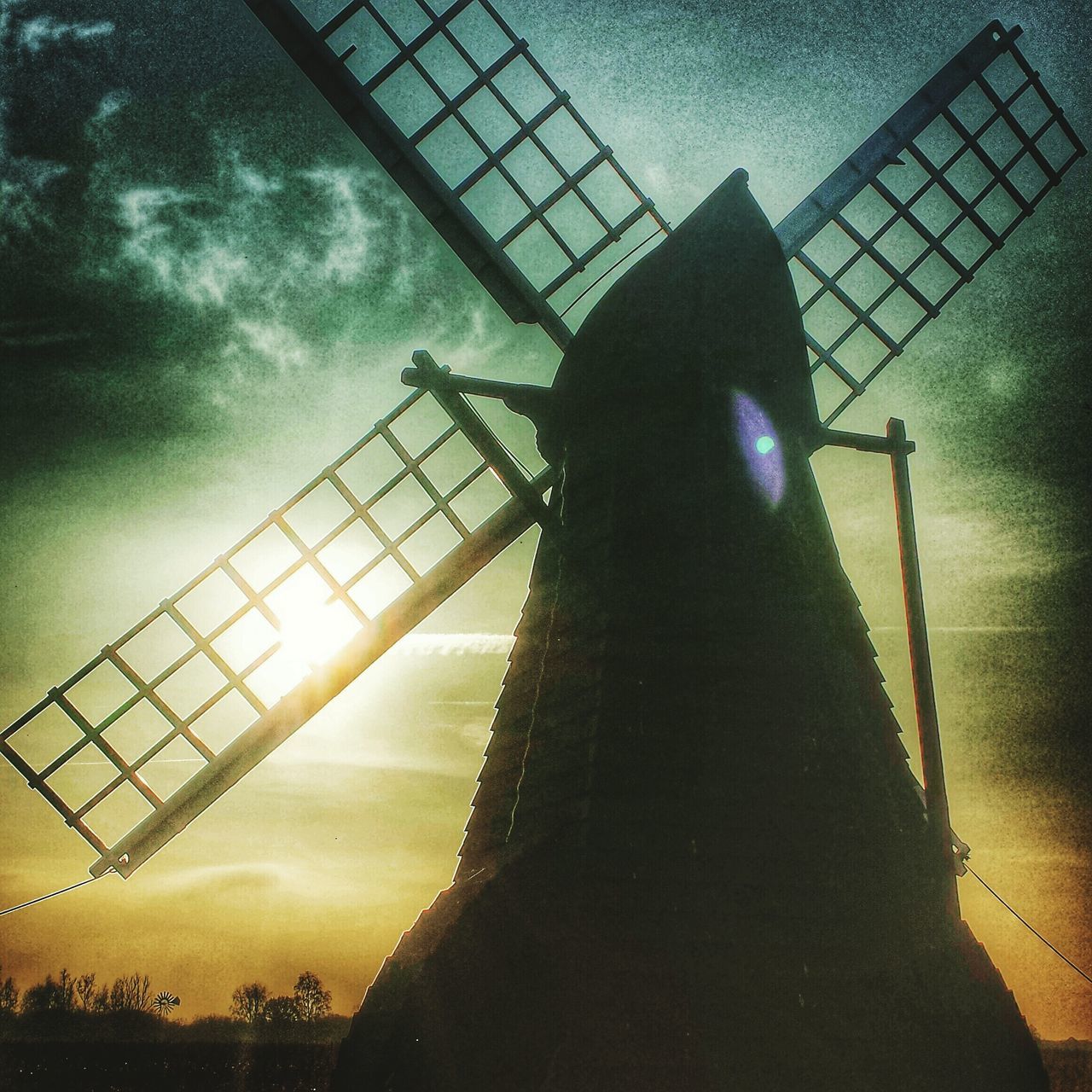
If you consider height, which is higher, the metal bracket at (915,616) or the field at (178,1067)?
the metal bracket at (915,616)

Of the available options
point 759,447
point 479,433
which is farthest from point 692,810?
point 479,433

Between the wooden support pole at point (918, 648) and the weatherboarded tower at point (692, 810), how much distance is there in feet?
3.12

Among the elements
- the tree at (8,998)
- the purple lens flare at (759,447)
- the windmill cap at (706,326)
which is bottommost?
the tree at (8,998)

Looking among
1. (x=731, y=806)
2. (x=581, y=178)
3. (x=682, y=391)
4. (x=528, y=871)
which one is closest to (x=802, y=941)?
(x=731, y=806)

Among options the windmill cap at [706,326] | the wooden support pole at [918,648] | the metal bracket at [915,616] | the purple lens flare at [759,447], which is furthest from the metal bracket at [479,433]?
the wooden support pole at [918,648]

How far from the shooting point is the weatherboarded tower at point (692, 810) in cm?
310

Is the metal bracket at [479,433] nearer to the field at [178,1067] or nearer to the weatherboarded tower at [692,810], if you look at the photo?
the weatherboarded tower at [692,810]

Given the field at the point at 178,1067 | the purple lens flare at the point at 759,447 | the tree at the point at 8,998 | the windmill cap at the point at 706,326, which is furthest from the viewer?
the tree at the point at 8,998

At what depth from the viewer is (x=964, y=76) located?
6324mm

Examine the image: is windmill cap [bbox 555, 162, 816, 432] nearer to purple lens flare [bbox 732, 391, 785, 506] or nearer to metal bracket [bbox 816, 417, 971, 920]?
purple lens flare [bbox 732, 391, 785, 506]

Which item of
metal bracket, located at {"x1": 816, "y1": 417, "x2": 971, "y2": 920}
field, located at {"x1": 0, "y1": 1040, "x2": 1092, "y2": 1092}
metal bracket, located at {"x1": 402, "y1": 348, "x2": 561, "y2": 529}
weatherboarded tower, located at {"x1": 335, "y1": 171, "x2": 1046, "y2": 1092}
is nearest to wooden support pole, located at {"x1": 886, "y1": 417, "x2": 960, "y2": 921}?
metal bracket, located at {"x1": 816, "y1": 417, "x2": 971, "y2": 920}

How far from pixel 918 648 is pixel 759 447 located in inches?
74.3

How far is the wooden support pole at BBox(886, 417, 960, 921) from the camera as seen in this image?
16.0ft

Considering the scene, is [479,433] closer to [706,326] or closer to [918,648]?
[706,326]
